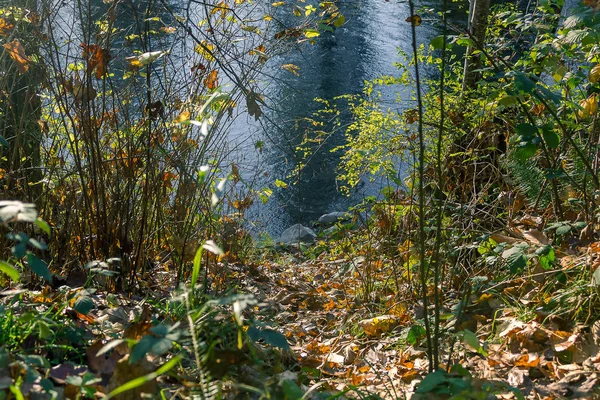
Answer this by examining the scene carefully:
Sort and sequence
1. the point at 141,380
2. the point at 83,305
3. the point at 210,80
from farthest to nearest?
the point at 210,80 < the point at 83,305 < the point at 141,380

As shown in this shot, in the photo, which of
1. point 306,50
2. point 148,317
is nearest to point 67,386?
point 148,317

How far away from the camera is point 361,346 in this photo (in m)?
3.11

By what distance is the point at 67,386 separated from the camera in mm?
1812

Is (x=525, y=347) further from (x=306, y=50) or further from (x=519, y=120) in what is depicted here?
Answer: (x=306, y=50)

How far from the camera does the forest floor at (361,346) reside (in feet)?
5.94

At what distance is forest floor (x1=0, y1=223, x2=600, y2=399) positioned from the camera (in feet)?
5.94

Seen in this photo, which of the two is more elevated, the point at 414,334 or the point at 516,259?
the point at 516,259

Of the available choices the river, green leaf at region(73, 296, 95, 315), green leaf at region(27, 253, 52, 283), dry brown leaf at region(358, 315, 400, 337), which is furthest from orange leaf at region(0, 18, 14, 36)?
the river

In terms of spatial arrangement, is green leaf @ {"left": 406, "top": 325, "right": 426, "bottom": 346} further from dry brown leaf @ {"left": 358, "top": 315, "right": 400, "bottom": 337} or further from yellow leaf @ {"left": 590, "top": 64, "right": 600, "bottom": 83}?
yellow leaf @ {"left": 590, "top": 64, "right": 600, "bottom": 83}

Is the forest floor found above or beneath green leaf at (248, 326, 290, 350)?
beneath

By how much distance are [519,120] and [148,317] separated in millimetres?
3046

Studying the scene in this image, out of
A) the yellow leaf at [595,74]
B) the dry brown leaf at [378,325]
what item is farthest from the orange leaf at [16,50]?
the yellow leaf at [595,74]

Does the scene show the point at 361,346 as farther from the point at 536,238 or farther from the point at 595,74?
the point at 595,74

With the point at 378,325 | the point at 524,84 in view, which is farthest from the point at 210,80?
the point at 524,84
